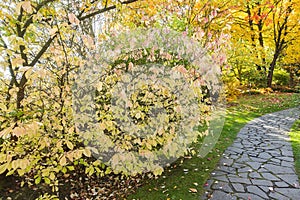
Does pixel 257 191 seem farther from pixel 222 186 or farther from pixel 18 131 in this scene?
pixel 18 131

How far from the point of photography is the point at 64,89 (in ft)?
7.31

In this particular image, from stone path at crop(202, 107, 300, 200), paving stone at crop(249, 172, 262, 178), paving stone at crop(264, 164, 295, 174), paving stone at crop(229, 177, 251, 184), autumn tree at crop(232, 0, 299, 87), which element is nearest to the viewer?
stone path at crop(202, 107, 300, 200)

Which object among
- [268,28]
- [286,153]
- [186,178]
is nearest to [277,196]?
[186,178]

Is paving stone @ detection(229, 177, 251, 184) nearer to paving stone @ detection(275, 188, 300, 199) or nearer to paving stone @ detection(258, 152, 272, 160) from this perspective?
paving stone @ detection(275, 188, 300, 199)

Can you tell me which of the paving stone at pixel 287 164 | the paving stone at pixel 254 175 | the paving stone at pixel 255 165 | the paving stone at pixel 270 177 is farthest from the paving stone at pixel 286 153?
the paving stone at pixel 254 175

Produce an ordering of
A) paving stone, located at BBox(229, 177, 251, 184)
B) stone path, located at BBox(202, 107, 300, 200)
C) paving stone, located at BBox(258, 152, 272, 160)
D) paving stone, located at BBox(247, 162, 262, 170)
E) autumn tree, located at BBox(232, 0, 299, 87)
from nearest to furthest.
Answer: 1. stone path, located at BBox(202, 107, 300, 200)
2. paving stone, located at BBox(229, 177, 251, 184)
3. paving stone, located at BBox(247, 162, 262, 170)
4. paving stone, located at BBox(258, 152, 272, 160)
5. autumn tree, located at BBox(232, 0, 299, 87)

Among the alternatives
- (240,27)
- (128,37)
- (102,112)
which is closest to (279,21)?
(240,27)

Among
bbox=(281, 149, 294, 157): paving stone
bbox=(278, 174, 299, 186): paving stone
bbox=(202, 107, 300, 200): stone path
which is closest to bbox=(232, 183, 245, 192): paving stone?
bbox=(202, 107, 300, 200): stone path

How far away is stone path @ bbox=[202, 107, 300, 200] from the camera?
2971 mm

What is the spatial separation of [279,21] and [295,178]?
11.3 meters

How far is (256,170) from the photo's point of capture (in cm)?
364

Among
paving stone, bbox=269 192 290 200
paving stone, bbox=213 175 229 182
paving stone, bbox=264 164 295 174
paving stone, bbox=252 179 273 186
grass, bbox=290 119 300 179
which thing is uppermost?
paving stone, bbox=269 192 290 200

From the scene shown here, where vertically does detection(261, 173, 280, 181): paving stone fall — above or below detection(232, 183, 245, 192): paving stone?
below

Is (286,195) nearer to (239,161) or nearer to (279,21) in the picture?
(239,161)
